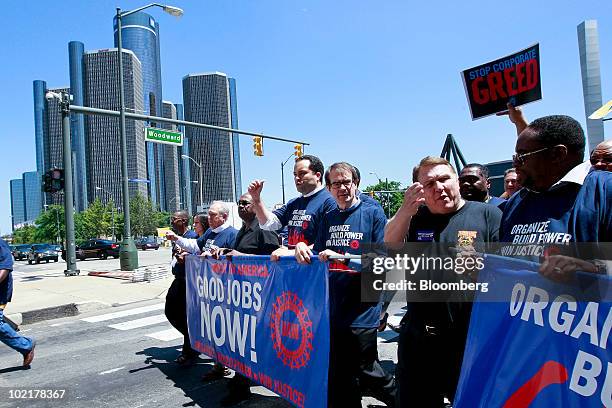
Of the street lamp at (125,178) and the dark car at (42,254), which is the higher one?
the street lamp at (125,178)

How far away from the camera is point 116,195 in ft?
405

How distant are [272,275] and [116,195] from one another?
426 feet

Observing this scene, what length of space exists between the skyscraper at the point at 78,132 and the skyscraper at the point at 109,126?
2665 mm

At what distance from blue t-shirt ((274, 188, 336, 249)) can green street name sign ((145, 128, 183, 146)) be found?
13.8m

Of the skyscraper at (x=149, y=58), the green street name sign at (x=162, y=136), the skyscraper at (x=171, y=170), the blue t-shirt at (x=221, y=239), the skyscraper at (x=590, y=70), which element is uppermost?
the skyscraper at (x=149, y=58)

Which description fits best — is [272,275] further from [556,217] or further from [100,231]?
[100,231]

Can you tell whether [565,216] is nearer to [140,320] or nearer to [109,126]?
[140,320]

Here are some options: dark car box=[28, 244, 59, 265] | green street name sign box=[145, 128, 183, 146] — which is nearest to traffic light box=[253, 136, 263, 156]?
green street name sign box=[145, 128, 183, 146]

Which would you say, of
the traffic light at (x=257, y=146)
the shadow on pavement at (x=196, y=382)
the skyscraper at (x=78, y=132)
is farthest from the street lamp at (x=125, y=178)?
the skyscraper at (x=78, y=132)

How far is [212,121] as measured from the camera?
87.6 m

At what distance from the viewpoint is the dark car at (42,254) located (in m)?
35.3

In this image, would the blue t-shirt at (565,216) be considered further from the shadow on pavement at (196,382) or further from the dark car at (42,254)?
the dark car at (42,254)

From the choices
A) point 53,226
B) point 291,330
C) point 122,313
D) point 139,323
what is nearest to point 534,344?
point 291,330

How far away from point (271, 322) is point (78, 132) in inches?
5053
